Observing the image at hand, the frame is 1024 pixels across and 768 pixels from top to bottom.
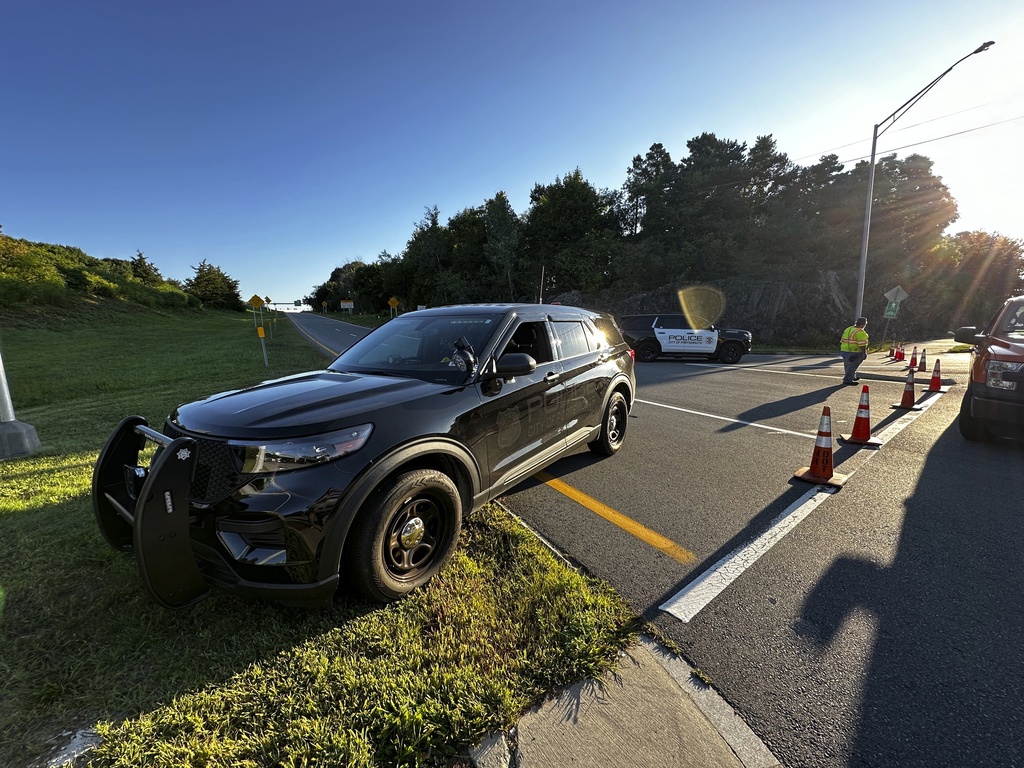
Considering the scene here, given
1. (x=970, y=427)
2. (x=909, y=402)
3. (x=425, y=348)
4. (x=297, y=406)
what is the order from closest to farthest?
(x=297, y=406) → (x=425, y=348) → (x=970, y=427) → (x=909, y=402)

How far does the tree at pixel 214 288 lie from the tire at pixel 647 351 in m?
72.0

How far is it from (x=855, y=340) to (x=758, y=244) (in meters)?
20.3

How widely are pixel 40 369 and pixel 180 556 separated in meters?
17.4

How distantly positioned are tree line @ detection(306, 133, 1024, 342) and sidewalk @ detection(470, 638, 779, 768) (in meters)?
23.9

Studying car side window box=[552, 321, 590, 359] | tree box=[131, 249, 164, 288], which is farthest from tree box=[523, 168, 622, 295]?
tree box=[131, 249, 164, 288]

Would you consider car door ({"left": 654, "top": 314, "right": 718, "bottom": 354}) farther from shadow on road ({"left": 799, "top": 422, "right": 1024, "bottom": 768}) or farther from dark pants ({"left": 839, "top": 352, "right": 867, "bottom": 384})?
shadow on road ({"left": 799, "top": 422, "right": 1024, "bottom": 768})

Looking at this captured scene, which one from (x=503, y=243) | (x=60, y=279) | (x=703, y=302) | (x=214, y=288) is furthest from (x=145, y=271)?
(x=703, y=302)

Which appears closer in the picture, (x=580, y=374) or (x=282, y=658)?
(x=282, y=658)

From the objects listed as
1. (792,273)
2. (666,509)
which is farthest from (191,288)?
(666,509)

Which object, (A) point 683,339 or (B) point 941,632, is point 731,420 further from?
(A) point 683,339

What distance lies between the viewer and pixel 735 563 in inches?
112

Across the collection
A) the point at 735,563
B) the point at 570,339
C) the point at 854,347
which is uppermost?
the point at 570,339

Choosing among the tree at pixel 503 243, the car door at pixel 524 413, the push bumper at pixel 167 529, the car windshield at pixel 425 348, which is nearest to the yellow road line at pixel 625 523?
the car door at pixel 524 413

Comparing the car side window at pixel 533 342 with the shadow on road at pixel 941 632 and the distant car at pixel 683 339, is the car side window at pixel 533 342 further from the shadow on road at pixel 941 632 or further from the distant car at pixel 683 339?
the distant car at pixel 683 339
